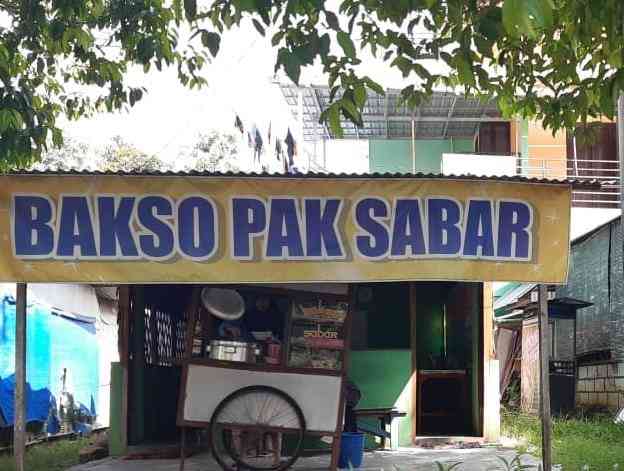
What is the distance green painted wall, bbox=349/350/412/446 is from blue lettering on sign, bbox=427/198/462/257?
10.9ft

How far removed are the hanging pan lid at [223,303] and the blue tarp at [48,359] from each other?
3.87 m

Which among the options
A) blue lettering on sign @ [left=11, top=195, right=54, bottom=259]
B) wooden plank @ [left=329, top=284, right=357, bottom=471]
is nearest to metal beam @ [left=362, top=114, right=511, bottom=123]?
wooden plank @ [left=329, top=284, right=357, bottom=471]

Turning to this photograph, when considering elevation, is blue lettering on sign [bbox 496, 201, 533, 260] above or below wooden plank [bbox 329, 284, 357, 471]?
above

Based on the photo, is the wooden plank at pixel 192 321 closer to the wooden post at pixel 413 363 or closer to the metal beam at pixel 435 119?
the wooden post at pixel 413 363

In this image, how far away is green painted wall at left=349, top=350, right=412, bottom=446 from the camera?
9805 millimetres

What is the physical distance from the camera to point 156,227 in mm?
6742

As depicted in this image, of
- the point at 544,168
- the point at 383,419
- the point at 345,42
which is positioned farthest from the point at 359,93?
the point at 544,168

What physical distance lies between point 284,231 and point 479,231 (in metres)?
1.51

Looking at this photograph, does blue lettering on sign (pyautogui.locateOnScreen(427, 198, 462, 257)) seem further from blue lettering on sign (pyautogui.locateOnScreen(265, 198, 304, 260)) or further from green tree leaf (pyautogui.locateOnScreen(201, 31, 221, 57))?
green tree leaf (pyautogui.locateOnScreen(201, 31, 221, 57))

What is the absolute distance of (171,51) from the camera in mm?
9000

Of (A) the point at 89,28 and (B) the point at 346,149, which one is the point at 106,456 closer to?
(A) the point at 89,28

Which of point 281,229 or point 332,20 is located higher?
point 332,20

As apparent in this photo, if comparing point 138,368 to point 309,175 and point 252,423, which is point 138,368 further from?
point 309,175

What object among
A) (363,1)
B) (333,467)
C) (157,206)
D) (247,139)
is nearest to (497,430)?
(333,467)
